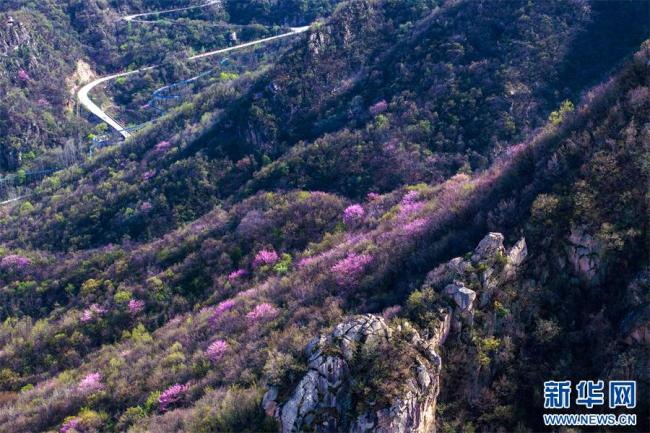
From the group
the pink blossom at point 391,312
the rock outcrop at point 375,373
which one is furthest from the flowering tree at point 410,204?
the rock outcrop at point 375,373

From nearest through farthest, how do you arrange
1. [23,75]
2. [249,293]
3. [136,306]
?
1. [249,293]
2. [136,306]
3. [23,75]

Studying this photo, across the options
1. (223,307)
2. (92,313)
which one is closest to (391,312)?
(223,307)

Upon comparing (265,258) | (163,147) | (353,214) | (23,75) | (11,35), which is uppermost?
(11,35)

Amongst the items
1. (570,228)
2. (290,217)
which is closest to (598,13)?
(290,217)

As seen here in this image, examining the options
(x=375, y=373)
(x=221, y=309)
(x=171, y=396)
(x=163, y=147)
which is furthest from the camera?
(x=163, y=147)

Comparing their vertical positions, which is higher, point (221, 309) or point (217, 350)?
point (217, 350)

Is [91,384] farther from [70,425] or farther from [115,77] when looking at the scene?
[115,77]

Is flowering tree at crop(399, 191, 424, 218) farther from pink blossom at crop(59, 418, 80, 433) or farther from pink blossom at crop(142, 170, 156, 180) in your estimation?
pink blossom at crop(142, 170, 156, 180)
